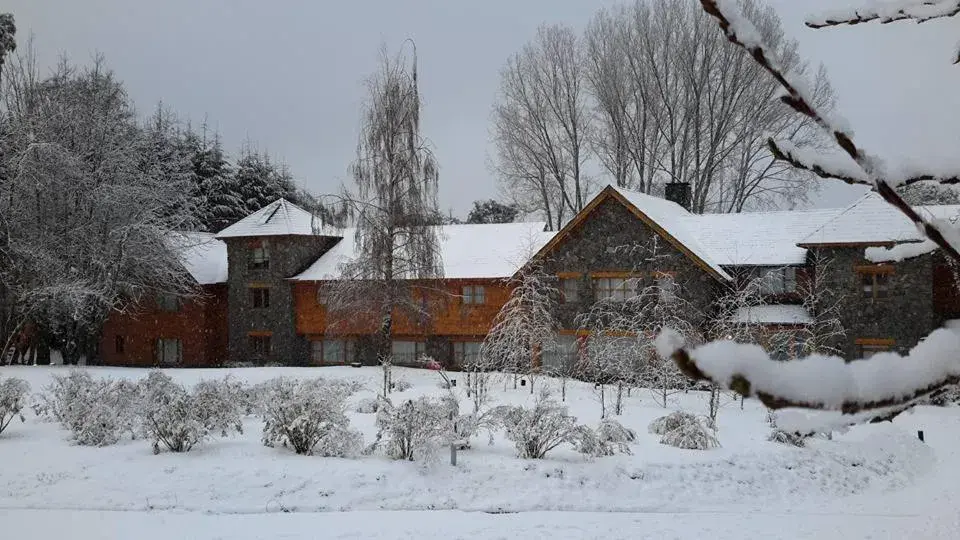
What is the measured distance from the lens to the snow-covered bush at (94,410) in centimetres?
1541

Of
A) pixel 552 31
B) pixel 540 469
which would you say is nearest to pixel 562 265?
pixel 540 469

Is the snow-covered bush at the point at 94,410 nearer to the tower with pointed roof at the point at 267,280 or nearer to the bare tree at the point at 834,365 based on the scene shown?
the tower with pointed roof at the point at 267,280

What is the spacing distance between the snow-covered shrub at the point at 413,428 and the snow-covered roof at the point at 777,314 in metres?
12.5

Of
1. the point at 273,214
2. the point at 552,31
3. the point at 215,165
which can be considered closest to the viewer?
the point at 273,214

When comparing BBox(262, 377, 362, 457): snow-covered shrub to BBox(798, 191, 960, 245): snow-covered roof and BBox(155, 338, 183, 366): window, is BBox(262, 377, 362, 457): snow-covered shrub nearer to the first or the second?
BBox(798, 191, 960, 245): snow-covered roof

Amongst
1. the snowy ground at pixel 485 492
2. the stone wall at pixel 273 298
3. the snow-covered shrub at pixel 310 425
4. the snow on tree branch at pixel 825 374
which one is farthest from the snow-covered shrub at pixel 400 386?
the snow on tree branch at pixel 825 374

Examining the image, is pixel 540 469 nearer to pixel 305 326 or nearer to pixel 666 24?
pixel 305 326


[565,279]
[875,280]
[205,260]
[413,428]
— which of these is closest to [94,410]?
[413,428]

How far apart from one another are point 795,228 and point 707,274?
4599mm

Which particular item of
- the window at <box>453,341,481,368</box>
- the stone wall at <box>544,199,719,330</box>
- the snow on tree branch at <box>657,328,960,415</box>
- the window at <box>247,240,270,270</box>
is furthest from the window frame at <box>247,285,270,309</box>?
the snow on tree branch at <box>657,328,960,415</box>

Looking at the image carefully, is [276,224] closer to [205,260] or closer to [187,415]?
[205,260]

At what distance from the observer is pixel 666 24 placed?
125 feet

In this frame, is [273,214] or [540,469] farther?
[273,214]

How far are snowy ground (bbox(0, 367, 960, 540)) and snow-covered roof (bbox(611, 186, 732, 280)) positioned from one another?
10.4 metres
